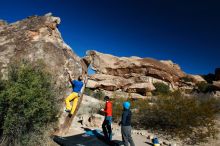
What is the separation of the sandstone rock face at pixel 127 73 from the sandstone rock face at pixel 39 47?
27.9 m

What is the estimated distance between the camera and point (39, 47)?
9328 millimetres

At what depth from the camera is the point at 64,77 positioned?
9117 millimetres

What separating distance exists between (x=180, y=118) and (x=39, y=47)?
357 inches

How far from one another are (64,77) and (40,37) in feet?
6.66

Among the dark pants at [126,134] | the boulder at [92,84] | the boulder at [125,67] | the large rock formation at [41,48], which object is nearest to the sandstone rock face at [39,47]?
the large rock formation at [41,48]

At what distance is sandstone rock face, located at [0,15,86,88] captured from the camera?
8844mm

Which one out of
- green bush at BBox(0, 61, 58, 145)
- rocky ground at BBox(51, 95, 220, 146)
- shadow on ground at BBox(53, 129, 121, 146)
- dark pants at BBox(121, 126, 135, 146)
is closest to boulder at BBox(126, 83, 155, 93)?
rocky ground at BBox(51, 95, 220, 146)

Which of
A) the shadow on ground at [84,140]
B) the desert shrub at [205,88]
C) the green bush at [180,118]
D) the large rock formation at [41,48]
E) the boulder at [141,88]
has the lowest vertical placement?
the shadow on ground at [84,140]

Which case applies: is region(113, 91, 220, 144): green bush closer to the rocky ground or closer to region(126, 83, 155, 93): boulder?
the rocky ground

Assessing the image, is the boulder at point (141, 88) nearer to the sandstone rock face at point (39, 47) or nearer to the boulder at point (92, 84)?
the boulder at point (92, 84)

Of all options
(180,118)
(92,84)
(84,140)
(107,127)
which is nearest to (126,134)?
(107,127)

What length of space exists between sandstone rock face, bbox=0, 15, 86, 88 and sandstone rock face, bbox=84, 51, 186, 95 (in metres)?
27.9

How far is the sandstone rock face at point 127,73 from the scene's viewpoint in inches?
1555

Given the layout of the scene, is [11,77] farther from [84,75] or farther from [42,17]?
[42,17]
